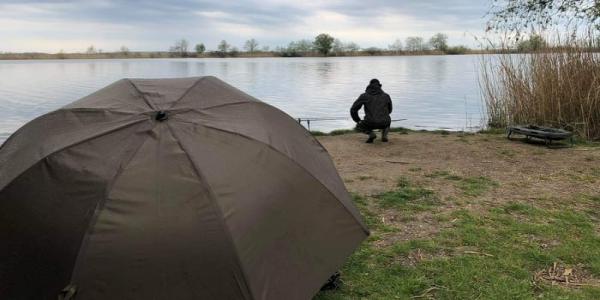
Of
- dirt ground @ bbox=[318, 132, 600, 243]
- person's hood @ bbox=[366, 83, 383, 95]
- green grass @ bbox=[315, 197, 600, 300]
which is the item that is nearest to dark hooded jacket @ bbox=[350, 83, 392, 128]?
person's hood @ bbox=[366, 83, 383, 95]

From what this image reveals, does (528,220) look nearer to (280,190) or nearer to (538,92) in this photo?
(280,190)

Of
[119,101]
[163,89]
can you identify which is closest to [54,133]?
[119,101]

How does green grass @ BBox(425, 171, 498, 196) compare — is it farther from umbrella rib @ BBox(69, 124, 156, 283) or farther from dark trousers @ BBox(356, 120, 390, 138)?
umbrella rib @ BBox(69, 124, 156, 283)

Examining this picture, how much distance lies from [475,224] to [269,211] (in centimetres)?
290

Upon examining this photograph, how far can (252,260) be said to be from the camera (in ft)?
8.77

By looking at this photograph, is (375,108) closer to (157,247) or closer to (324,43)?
(157,247)

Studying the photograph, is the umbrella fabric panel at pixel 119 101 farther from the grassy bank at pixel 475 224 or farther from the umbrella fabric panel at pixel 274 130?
the grassy bank at pixel 475 224

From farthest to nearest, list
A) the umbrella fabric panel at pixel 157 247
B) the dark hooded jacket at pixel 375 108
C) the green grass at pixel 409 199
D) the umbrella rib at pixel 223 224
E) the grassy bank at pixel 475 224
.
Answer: the dark hooded jacket at pixel 375 108
the green grass at pixel 409 199
the grassy bank at pixel 475 224
the umbrella rib at pixel 223 224
the umbrella fabric panel at pixel 157 247

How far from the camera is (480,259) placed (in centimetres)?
423

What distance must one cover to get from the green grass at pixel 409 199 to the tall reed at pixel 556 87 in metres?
5.70

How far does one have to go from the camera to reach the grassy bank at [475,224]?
12.6 ft

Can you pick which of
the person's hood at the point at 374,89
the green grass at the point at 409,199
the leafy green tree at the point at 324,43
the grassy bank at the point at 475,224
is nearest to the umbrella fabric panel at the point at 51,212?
the grassy bank at the point at 475,224

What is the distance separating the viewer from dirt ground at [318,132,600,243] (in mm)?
5766

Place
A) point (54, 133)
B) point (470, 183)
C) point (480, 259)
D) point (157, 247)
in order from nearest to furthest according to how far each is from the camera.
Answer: point (157, 247) < point (54, 133) < point (480, 259) < point (470, 183)
